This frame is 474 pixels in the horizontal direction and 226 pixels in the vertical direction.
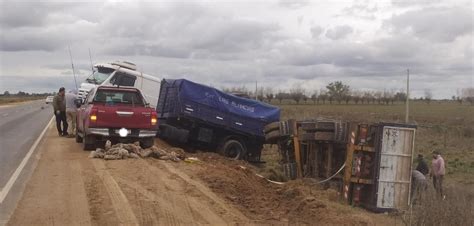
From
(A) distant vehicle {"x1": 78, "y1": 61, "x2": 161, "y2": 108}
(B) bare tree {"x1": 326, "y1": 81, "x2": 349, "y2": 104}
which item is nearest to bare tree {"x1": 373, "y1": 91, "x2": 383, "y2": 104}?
(B) bare tree {"x1": 326, "y1": 81, "x2": 349, "y2": 104}

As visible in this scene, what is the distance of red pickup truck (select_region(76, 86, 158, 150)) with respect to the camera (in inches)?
612

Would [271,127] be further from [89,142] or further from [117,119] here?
[89,142]

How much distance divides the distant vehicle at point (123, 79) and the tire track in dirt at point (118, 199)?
11863 millimetres

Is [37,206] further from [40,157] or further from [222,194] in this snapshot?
[40,157]

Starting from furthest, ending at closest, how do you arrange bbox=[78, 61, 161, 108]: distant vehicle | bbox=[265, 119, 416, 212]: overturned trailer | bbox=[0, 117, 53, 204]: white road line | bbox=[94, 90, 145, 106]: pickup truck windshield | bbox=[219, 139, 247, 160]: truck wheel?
bbox=[78, 61, 161, 108]: distant vehicle < bbox=[219, 139, 247, 160]: truck wheel < bbox=[94, 90, 145, 106]: pickup truck windshield < bbox=[265, 119, 416, 212]: overturned trailer < bbox=[0, 117, 53, 204]: white road line

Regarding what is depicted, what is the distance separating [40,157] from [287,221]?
7837 millimetres

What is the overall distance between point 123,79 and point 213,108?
661 cm

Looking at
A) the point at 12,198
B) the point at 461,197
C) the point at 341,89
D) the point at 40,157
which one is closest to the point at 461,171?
the point at 461,197

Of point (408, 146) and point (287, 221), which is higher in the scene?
point (408, 146)

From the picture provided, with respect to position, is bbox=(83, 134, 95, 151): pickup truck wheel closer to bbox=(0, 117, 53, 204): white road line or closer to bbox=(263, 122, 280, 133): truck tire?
bbox=(0, 117, 53, 204): white road line

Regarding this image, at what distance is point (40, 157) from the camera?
1488cm

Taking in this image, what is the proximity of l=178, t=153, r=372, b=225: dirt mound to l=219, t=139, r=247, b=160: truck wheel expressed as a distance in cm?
478

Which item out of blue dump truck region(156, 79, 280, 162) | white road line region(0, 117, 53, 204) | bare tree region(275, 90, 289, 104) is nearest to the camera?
white road line region(0, 117, 53, 204)

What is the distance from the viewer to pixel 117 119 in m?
15.7
